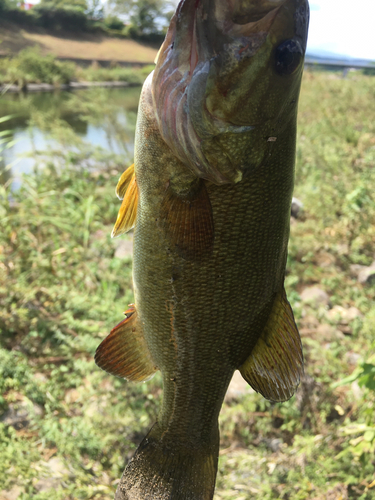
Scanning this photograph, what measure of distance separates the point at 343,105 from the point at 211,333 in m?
9.36

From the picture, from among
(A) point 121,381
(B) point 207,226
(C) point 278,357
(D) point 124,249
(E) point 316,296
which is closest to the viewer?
(B) point 207,226

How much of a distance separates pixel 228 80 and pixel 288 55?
0.57 feet

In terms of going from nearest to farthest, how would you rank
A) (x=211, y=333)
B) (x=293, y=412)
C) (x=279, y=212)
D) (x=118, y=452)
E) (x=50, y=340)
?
1. (x=279, y=212)
2. (x=211, y=333)
3. (x=118, y=452)
4. (x=293, y=412)
5. (x=50, y=340)

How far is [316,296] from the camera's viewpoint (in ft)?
13.2

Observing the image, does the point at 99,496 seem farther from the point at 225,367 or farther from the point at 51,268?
the point at 51,268

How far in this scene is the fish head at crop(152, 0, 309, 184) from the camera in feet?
2.97

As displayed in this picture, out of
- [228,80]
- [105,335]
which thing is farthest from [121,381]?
[228,80]

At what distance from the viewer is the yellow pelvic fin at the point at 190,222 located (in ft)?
3.69

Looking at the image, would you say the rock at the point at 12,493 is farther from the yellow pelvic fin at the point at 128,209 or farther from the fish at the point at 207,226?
the yellow pelvic fin at the point at 128,209

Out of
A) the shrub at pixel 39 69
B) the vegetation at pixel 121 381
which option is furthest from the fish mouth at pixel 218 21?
the shrub at pixel 39 69

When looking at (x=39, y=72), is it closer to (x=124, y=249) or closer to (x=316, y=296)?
(x=124, y=249)

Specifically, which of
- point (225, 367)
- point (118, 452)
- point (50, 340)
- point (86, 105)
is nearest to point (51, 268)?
point (50, 340)

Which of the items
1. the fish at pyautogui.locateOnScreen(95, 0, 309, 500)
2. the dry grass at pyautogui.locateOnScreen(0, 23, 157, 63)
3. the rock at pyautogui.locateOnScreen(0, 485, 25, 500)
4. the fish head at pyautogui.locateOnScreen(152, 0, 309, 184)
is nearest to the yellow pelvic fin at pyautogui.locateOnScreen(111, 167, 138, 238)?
the fish at pyautogui.locateOnScreen(95, 0, 309, 500)

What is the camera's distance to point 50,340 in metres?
3.31
